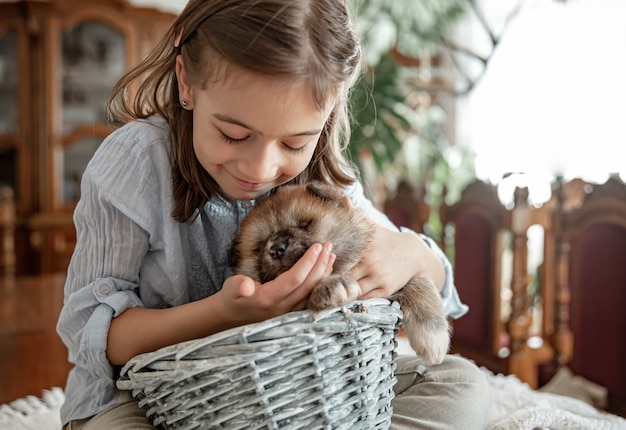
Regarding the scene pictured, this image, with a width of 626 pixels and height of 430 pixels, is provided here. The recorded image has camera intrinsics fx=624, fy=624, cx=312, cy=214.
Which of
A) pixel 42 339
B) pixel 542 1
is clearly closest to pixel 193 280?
pixel 42 339

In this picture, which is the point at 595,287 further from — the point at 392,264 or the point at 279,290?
the point at 279,290

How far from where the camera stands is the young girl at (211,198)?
990mm

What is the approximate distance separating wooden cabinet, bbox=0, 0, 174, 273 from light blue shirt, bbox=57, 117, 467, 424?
3153 millimetres

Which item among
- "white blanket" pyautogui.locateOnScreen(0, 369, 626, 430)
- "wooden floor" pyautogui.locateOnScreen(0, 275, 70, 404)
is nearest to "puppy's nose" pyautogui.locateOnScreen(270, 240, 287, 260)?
"white blanket" pyautogui.locateOnScreen(0, 369, 626, 430)

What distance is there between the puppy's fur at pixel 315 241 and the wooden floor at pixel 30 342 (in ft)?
3.68

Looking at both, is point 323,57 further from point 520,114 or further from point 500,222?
point 520,114

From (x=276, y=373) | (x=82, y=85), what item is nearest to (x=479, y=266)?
(x=276, y=373)

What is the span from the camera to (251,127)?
100 centimetres

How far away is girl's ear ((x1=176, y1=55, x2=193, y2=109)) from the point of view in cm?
112

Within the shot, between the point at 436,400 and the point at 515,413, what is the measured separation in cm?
26

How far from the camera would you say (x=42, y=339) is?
7.79ft

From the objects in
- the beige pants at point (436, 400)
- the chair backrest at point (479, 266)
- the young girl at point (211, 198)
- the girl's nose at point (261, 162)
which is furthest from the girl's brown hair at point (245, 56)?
the chair backrest at point (479, 266)

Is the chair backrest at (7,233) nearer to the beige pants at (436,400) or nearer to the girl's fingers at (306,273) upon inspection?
the beige pants at (436,400)

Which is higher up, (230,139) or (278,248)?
(230,139)
